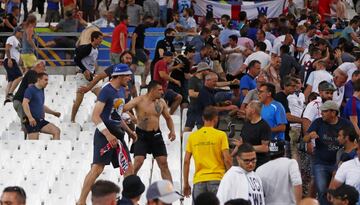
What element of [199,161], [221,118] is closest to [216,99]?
[221,118]

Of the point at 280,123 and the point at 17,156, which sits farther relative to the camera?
the point at 17,156

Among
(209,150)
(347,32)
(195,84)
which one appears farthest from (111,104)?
(347,32)

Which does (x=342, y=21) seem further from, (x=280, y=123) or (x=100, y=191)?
(x=100, y=191)

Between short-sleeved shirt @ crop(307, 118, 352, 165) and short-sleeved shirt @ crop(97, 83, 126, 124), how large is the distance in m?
2.48

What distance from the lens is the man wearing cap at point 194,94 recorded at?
20.4 m

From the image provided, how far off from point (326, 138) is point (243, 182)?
10.4 ft

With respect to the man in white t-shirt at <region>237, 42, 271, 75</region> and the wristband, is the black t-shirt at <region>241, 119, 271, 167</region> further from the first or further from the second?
the man in white t-shirt at <region>237, 42, 271, 75</region>

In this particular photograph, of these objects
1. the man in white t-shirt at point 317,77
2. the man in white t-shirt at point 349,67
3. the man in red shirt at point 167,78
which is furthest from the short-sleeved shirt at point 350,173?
the man in red shirt at point 167,78

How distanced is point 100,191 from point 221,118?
31.7ft

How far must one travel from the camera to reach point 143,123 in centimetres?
1775

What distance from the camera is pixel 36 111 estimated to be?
20.3 metres

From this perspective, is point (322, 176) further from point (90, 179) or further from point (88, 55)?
point (88, 55)

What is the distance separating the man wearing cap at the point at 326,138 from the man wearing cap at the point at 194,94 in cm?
355

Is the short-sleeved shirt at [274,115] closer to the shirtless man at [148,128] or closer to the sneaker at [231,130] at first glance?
the shirtless man at [148,128]
